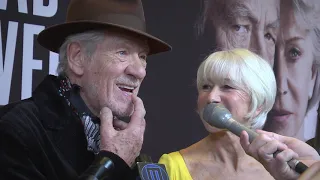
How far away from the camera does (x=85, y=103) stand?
5.90 feet

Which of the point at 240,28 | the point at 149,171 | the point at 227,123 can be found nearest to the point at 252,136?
the point at 227,123

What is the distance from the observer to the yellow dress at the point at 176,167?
2.13 metres

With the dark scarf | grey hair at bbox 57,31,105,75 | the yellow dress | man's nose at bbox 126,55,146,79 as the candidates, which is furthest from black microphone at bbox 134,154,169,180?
the yellow dress

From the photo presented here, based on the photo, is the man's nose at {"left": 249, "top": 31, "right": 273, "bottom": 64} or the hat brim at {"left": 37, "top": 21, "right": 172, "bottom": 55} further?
the man's nose at {"left": 249, "top": 31, "right": 273, "bottom": 64}

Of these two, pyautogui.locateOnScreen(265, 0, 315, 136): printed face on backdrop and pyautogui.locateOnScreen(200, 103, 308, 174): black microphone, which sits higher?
pyautogui.locateOnScreen(200, 103, 308, 174): black microphone

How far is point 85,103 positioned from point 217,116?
17.5 inches

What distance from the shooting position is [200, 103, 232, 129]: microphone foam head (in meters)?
1.58

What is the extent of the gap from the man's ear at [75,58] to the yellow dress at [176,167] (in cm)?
57

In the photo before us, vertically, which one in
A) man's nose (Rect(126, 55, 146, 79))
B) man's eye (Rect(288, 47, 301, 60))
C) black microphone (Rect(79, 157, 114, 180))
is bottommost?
man's eye (Rect(288, 47, 301, 60))

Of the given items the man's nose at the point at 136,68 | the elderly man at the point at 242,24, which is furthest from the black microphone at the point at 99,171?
the elderly man at the point at 242,24

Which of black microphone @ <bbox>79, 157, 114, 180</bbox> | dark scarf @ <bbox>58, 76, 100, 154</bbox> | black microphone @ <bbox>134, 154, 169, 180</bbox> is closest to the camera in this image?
black microphone @ <bbox>79, 157, 114, 180</bbox>

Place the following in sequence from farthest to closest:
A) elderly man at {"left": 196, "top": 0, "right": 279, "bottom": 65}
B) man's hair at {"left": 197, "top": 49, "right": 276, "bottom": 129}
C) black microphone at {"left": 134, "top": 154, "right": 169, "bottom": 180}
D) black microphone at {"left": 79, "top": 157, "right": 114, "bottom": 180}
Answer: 1. elderly man at {"left": 196, "top": 0, "right": 279, "bottom": 65}
2. man's hair at {"left": 197, "top": 49, "right": 276, "bottom": 129}
3. black microphone at {"left": 134, "top": 154, "right": 169, "bottom": 180}
4. black microphone at {"left": 79, "top": 157, "right": 114, "bottom": 180}

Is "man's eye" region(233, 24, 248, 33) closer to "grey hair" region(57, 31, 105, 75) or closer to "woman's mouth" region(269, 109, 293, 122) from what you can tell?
"woman's mouth" region(269, 109, 293, 122)

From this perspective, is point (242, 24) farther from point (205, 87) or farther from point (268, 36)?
point (205, 87)
